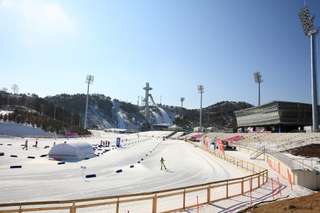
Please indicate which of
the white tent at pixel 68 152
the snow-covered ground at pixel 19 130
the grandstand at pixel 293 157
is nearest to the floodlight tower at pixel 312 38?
the grandstand at pixel 293 157

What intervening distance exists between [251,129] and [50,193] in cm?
11091

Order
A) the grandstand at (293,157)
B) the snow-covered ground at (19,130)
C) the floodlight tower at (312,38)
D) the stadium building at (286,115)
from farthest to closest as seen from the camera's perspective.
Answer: the stadium building at (286,115), the snow-covered ground at (19,130), the floodlight tower at (312,38), the grandstand at (293,157)

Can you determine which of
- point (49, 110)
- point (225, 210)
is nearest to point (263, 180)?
point (225, 210)

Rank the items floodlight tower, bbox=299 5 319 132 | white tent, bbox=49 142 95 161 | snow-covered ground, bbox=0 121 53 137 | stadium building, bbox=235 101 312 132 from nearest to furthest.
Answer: white tent, bbox=49 142 95 161, floodlight tower, bbox=299 5 319 132, snow-covered ground, bbox=0 121 53 137, stadium building, bbox=235 101 312 132

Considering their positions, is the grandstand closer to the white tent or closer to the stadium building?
the stadium building

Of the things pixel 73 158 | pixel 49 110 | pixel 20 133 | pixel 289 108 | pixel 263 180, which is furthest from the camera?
pixel 49 110

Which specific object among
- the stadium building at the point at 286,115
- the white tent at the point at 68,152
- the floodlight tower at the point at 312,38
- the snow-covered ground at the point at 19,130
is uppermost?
the floodlight tower at the point at 312,38

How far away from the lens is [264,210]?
15273 millimetres

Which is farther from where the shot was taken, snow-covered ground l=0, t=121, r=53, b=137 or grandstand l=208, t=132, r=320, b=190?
snow-covered ground l=0, t=121, r=53, b=137

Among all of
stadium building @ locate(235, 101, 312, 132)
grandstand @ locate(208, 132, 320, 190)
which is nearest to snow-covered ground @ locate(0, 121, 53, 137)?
grandstand @ locate(208, 132, 320, 190)

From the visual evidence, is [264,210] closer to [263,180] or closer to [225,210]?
[225,210]

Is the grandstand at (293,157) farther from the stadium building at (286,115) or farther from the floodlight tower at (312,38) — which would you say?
the stadium building at (286,115)

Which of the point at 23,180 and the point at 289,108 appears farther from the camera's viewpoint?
the point at 289,108

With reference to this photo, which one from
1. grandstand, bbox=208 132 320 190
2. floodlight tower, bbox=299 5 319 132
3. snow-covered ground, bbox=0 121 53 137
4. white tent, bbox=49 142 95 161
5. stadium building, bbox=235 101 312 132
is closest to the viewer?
grandstand, bbox=208 132 320 190
